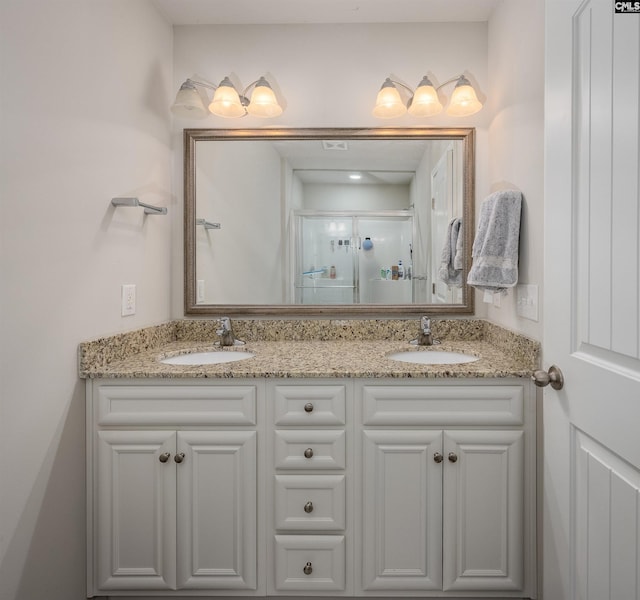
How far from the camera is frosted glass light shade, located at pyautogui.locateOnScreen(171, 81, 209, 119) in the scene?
76.2 inches

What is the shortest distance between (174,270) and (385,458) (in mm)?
1304

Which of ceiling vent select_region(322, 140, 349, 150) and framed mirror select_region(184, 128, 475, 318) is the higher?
ceiling vent select_region(322, 140, 349, 150)

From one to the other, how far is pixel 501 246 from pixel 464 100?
0.72 meters

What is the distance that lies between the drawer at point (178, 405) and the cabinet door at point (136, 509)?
5 cm

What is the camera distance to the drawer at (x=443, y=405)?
1488mm

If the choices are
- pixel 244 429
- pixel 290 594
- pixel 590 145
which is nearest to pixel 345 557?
pixel 290 594

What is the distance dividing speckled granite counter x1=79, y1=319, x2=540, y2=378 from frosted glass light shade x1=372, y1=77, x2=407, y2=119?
932 mm

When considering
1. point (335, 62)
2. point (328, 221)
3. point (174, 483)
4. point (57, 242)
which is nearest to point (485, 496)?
point (174, 483)

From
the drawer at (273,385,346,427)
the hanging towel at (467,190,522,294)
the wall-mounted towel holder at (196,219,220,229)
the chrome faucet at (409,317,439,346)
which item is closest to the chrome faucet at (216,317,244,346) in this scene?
the wall-mounted towel holder at (196,219,220,229)

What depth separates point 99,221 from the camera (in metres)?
1.56

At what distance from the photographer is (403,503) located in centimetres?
149

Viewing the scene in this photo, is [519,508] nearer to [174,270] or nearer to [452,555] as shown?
[452,555]

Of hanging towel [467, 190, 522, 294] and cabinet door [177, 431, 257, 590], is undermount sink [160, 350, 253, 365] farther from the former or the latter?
hanging towel [467, 190, 522, 294]

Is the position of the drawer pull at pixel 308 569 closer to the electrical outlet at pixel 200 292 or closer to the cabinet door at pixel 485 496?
the cabinet door at pixel 485 496
